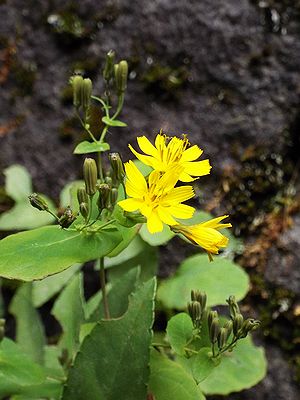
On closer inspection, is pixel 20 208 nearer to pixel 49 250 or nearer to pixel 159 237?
pixel 159 237

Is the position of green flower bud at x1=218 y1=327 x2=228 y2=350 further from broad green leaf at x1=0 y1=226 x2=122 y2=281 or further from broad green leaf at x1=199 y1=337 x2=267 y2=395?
broad green leaf at x1=199 y1=337 x2=267 y2=395

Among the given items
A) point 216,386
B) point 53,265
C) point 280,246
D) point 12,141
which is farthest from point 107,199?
point 12,141

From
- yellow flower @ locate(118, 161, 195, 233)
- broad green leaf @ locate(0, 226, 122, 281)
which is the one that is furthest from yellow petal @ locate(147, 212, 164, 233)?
broad green leaf @ locate(0, 226, 122, 281)

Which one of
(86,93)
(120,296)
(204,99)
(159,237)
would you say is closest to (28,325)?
(120,296)

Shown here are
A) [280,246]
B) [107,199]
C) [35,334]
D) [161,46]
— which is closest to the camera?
[107,199]

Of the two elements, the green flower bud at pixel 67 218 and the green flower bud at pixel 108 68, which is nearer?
the green flower bud at pixel 67 218

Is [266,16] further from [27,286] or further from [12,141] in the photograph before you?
[27,286]

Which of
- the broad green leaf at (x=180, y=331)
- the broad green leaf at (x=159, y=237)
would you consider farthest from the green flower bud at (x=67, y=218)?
the broad green leaf at (x=159, y=237)

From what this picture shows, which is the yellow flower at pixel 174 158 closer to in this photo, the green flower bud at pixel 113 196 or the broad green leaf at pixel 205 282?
the green flower bud at pixel 113 196
